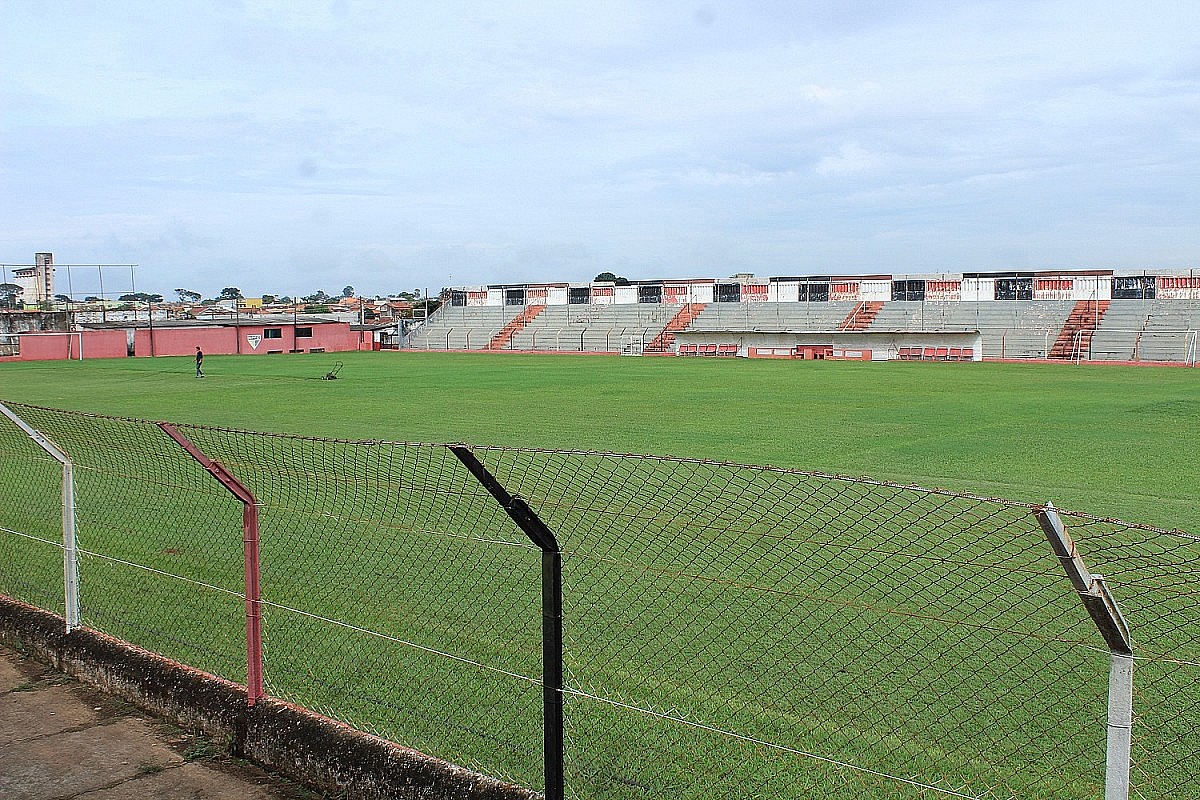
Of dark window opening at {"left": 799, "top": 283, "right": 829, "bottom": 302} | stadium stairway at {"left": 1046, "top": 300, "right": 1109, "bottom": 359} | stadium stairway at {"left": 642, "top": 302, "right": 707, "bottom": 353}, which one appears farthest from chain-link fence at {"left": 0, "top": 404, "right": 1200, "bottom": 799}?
dark window opening at {"left": 799, "top": 283, "right": 829, "bottom": 302}

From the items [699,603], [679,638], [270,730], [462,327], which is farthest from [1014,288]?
[270,730]

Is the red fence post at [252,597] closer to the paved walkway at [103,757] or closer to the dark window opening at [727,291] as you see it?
the paved walkway at [103,757]

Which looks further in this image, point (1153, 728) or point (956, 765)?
point (1153, 728)

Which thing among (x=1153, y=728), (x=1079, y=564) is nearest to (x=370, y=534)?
(x=1153, y=728)

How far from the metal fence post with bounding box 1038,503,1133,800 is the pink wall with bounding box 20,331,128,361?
5825cm

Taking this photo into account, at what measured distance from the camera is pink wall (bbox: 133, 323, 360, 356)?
58656mm

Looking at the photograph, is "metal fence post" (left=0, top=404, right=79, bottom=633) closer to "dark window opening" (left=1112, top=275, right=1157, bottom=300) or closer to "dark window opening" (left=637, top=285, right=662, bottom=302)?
"dark window opening" (left=1112, top=275, right=1157, bottom=300)

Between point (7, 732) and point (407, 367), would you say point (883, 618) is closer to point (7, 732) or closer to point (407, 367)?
point (7, 732)

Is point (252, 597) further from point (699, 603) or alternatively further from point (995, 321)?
point (995, 321)

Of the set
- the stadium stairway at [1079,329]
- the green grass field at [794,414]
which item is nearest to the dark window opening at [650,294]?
the stadium stairway at [1079,329]

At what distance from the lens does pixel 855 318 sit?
61156 millimetres

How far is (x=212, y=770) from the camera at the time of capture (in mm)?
4883

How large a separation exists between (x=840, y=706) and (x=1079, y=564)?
9.46ft

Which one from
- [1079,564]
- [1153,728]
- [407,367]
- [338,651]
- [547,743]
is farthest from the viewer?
[407,367]
